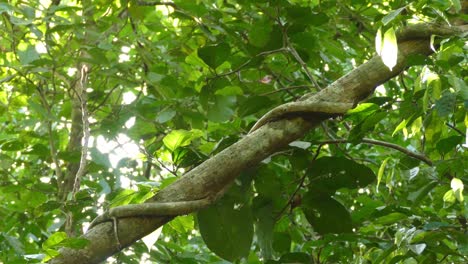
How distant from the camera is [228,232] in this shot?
1359mm

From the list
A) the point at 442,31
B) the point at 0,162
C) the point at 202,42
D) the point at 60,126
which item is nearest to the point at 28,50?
the point at 0,162

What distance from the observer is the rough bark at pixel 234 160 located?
3.54ft

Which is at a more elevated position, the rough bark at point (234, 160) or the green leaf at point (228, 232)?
the rough bark at point (234, 160)

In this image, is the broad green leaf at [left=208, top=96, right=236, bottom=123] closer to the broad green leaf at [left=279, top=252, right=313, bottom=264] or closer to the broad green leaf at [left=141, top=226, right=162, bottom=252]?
the broad green leaf at [left=279, top=252, right=313, bottom=264]

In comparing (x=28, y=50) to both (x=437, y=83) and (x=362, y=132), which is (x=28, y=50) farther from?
(x=437, y=83)

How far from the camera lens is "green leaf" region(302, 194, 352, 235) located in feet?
4.64

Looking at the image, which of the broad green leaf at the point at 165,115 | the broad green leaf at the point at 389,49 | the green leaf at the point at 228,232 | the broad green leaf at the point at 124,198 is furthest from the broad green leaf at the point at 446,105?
the broad green leaf at the point at 165,115

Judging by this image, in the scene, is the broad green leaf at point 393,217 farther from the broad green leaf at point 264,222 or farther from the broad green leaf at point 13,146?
the broad green leaf at point 13,146

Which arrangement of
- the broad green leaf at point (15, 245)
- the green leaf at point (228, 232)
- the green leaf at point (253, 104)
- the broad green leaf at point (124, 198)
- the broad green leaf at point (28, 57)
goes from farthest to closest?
the broad green leaf at point (28, 57), the green leaf at point (253, 104), the broad green leaf at point (15, 245), the green leaf at point (228, 232), the broad green leaf at point (124, 198)

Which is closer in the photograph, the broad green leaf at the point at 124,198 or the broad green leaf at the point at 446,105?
the broad green leaf at the point at 446,105

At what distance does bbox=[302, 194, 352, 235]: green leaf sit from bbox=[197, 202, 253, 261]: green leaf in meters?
0.15

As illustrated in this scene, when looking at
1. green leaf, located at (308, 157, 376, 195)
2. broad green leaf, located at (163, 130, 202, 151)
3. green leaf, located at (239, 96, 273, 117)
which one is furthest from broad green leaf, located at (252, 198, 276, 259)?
green leaf, located at (239, 96, 273, 117)

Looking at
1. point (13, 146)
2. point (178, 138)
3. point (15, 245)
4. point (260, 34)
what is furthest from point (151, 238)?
point (13, 146)

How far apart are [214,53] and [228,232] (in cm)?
45
